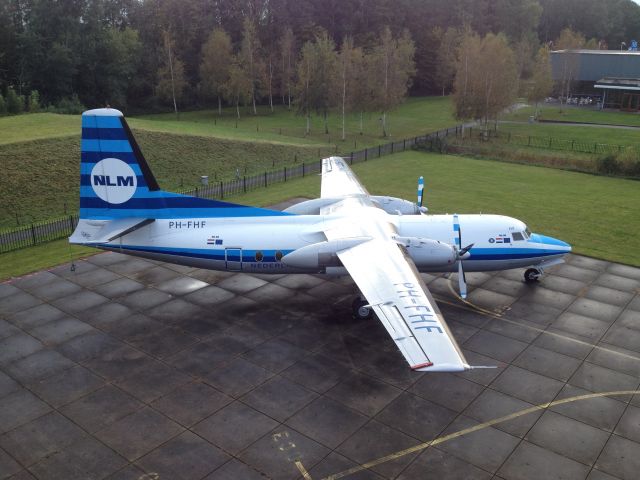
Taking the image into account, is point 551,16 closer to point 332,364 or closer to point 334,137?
point 334,137

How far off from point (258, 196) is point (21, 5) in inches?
Answer: 3008

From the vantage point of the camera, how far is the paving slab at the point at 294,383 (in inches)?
678

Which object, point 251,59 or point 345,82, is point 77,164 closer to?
point 345,82

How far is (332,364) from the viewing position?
73.6 feet

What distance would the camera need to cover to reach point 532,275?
99.3ft

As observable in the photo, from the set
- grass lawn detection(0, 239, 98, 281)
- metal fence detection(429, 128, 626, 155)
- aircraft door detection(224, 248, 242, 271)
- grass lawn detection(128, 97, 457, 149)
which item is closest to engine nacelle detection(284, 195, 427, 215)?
aircraft door detection(224, 248, 242, 271)

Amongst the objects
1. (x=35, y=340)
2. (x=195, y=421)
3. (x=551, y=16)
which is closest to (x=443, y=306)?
(x=195, y=421)

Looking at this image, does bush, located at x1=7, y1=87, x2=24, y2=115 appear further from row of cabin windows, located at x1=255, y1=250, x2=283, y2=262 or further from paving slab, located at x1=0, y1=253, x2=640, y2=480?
row of cabin windows, located at x1=255, y1=250, x2=283, y2=262

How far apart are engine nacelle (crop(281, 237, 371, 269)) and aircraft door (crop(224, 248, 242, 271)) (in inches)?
115

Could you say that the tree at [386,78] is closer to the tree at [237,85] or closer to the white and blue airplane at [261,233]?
the tree at [237,85]

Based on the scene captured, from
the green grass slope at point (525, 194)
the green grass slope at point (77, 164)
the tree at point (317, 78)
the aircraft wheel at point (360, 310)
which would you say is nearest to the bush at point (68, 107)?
the green grass slope at point (77, 164)

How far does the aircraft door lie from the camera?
2650cm

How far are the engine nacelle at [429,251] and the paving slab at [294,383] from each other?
130 inches

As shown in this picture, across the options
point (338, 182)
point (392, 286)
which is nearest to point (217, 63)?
point (338, 182)
